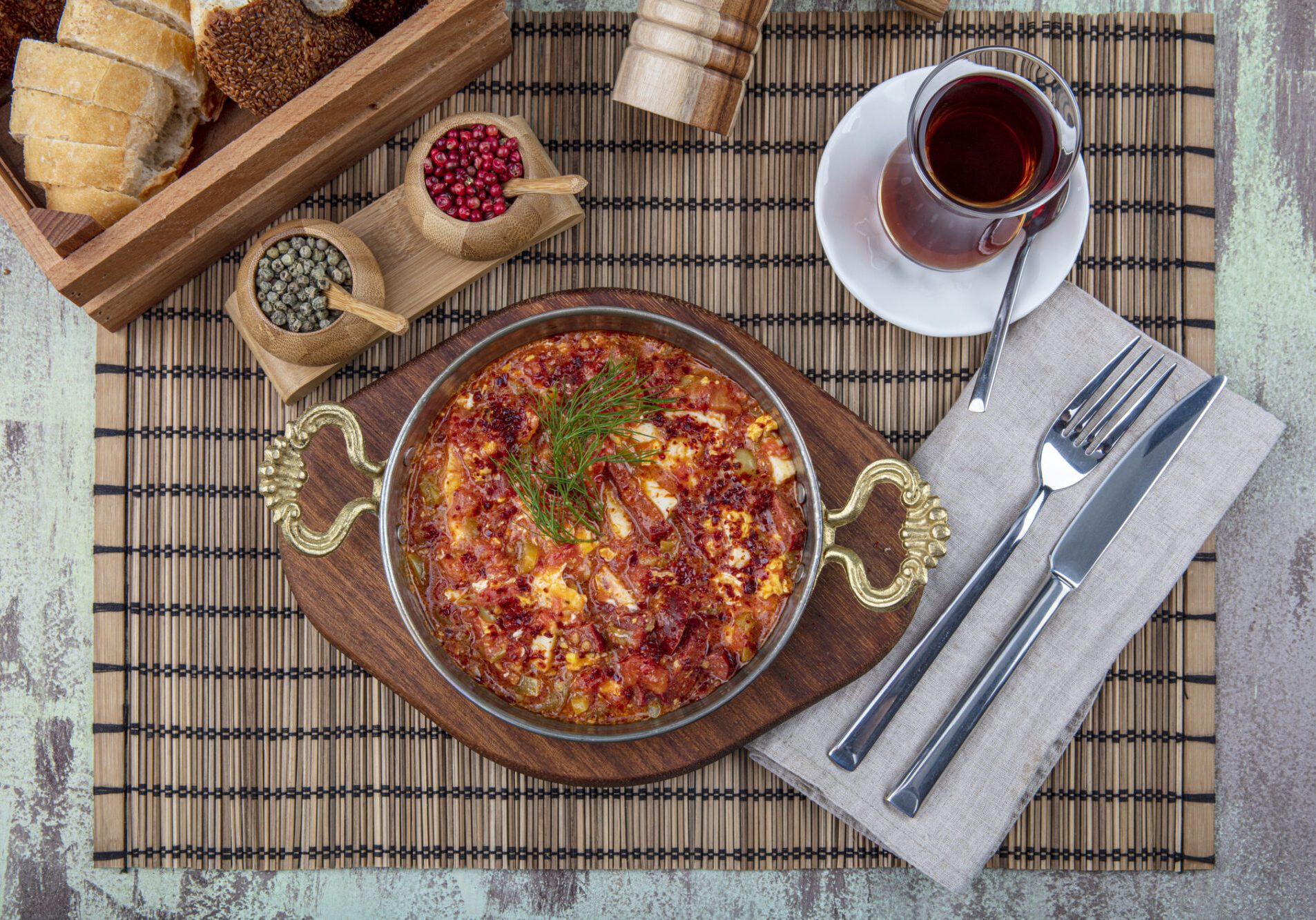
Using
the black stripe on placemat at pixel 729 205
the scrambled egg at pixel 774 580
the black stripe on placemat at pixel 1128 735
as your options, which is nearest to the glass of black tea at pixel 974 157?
the black stripe on placemat at pixel 729 205

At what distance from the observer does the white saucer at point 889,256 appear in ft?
7.72

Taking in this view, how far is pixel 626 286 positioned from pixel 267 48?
3.48ft

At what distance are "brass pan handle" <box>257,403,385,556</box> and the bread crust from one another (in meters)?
0.87

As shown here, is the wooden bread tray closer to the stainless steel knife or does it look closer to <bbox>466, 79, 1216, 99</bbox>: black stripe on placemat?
<bbox>466, 79, 1216, 99</bbox>: black stripe on placemat

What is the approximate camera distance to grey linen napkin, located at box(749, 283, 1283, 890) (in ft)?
8.02

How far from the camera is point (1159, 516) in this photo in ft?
8.13

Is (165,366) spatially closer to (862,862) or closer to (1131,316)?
(862,862)

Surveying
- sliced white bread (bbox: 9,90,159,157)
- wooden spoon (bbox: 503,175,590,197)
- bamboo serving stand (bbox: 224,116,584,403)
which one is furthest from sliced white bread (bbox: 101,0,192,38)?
wooden spoon (bbox: 503,175,590,197)

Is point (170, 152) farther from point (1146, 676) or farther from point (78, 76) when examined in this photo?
point (1146, 676)

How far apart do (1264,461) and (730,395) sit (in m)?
1.71

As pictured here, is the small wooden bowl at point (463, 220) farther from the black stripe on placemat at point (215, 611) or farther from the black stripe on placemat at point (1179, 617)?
the black stripe on placemat at point (1179, 617)

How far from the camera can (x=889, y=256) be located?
2375 millimetres

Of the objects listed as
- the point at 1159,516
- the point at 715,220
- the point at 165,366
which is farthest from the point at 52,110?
the point at 1159,516

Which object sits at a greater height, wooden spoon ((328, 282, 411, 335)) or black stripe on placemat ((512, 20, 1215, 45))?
black stripe on placemat ((512, 20, 1215, 45))
